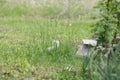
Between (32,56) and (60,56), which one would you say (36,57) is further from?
(60,56)

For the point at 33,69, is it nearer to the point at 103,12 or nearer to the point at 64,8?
the point at 103,12

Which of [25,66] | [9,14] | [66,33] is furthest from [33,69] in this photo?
[9,14]

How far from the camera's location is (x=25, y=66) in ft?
22.4

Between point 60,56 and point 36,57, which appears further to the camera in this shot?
point 60,56

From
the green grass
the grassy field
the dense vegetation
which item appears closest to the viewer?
the dense vegetation

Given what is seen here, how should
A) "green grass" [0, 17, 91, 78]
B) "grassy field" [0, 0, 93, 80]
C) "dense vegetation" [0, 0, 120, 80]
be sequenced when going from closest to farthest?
"dense vegetation" [0, 0, 120, 80] < "grassy field" [0, 0, 93, 80] < "green grass" [0, 17, 91, 78]

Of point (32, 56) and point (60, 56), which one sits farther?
point (60, 56)

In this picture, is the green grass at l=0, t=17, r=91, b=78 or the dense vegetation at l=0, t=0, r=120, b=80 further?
the green grass at l=0, t=17, r=91, b=78

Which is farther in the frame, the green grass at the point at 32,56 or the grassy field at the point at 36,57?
the green grass at the point at 32,56

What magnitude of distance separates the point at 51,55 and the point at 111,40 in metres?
1.30

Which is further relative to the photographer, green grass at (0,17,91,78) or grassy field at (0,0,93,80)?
green grass at (0,17,91,78)

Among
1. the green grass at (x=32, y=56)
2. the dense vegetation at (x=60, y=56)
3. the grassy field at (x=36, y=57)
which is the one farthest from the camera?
the green grass at (x=32, y=56)

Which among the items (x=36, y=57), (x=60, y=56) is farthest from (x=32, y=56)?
(x=60, y=56)

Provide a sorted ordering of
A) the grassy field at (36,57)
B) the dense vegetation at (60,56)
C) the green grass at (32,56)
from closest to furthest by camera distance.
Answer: the dense vegetation at (60,56), the grassy field at (36,57), the green grass at (32,56)
